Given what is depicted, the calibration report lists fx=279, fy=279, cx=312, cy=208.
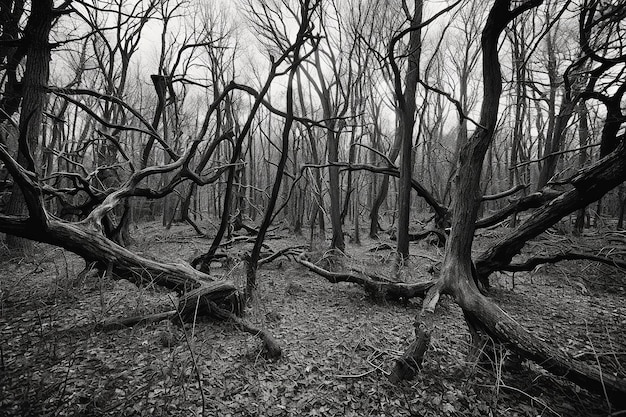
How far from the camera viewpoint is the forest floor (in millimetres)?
2363

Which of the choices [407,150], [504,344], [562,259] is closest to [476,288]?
[504,344]

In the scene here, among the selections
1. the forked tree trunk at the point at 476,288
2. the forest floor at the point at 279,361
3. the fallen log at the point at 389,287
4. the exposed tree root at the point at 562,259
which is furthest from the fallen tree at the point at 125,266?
the exposed tree root at the point at 562,259

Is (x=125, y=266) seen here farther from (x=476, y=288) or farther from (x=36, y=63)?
(x=36, y=63)

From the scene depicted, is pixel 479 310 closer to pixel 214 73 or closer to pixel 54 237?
pixel 54 237

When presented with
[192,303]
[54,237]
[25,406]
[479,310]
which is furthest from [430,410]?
[54,237]

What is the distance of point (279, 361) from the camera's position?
10.3ft

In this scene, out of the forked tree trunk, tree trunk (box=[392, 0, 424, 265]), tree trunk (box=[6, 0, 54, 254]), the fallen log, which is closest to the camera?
the forked tree trunk

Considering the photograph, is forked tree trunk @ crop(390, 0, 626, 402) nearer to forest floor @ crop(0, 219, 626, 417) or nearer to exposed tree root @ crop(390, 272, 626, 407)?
exposed tree root @ crop(390, 272, 626, 407)

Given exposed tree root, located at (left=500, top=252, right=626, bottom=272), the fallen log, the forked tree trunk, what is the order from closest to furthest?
1. the forked tree trunk
2. exposed tree root, located at (left=500, top=252, right=626, bottom=272)
3. the fallen log

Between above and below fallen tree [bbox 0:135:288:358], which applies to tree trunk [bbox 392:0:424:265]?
above

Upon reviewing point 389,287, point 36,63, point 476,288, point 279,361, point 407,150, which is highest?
point 36,63

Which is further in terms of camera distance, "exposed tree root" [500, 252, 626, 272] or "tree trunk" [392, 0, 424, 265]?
"tree trunk" [392, 0, 424, 265]

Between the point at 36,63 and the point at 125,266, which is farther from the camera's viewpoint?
the point at 36,63

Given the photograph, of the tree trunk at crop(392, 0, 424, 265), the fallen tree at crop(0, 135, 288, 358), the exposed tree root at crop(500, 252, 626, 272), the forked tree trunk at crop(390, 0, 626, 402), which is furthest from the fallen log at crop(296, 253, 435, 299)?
the fallen tree at crop(0, 135, 288, 358)
